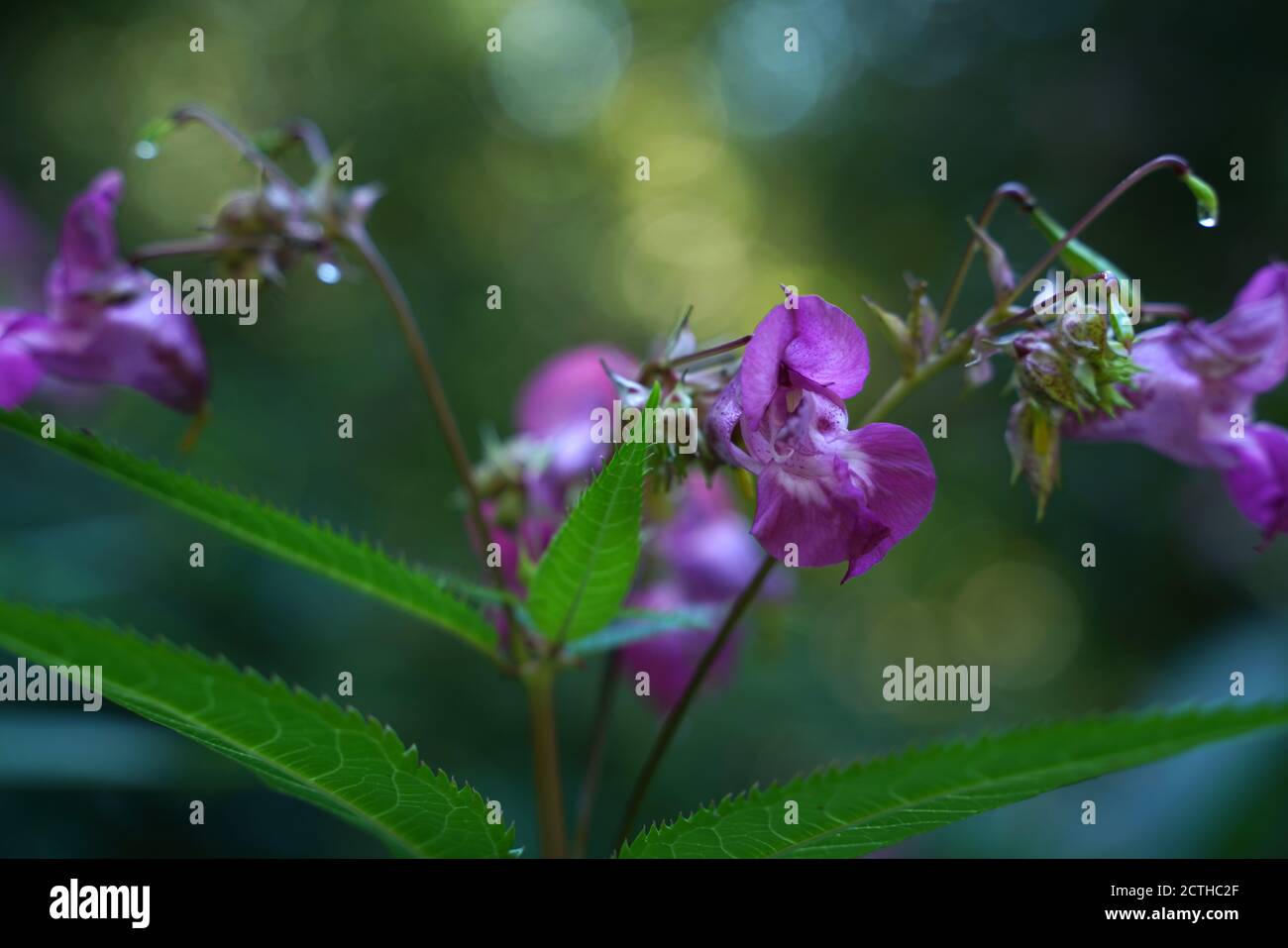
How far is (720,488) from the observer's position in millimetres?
1971

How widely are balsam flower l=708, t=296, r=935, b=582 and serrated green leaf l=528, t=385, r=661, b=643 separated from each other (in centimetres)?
12

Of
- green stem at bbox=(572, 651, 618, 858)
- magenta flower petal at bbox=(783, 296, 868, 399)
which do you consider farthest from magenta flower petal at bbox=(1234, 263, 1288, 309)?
green stem at bbox=(572, 651, 618, 858)

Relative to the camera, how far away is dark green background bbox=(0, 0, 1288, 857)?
2930 millimetres

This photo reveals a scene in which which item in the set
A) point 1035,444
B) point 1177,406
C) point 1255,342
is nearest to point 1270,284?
point 1255,342

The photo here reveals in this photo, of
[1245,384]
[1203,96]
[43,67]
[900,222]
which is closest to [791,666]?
[900,222]

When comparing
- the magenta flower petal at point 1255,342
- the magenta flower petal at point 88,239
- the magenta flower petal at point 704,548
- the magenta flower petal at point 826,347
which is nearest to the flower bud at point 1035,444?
the magenta flower petal at point 826,347

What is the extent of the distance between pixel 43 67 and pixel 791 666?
4160mm

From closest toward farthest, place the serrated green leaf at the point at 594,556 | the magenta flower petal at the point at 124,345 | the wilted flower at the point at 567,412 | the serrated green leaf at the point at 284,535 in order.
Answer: the serrated green leaf at the point at 594,556 < the serrated green leaf at the point at 284,535 < the magenta flower petal at the point at 124,345 < the wilted flower at the point at 567,412

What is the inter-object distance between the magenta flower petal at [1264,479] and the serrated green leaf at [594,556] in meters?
0.71

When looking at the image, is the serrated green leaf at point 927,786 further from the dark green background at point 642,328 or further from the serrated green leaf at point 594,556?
the dark green background at point 642,328

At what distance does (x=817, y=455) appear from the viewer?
1.02m

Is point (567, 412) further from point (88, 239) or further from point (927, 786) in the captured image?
point (927, 786)

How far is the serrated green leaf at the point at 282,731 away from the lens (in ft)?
2.64
